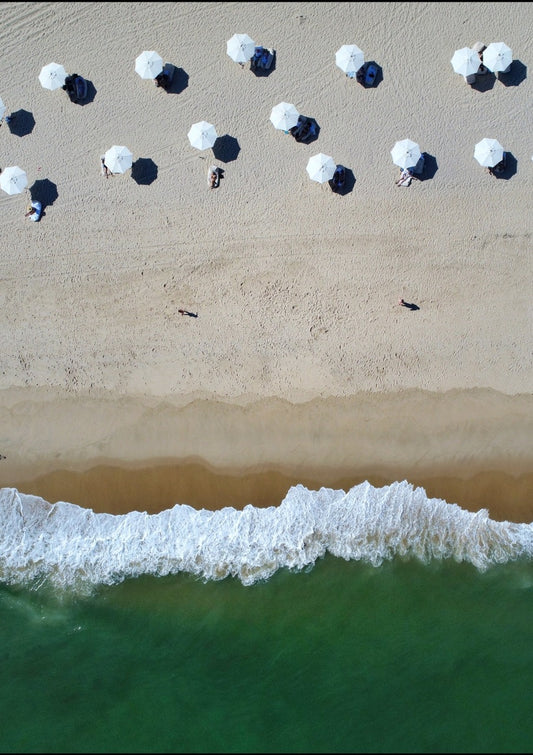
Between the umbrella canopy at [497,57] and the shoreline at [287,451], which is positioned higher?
the umbrella canopy at [497,57]

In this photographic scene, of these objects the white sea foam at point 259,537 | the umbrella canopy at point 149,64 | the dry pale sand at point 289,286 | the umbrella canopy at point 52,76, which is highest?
the umbrella canopy at point 149,64

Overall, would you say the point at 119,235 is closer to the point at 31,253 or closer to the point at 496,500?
the point at 31,253

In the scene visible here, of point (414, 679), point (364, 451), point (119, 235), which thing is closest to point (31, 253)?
point (119, 235)

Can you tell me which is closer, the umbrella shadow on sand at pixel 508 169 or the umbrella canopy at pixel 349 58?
the umbrella canopy at pixel 349 58

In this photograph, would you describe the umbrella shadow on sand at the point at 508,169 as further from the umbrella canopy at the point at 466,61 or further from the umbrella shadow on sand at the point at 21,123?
the umbrella shadow on sand at the point at 21,123

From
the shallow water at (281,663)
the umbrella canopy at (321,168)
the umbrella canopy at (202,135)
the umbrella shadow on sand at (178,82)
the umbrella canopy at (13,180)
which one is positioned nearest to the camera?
the shallow water at (281,663)

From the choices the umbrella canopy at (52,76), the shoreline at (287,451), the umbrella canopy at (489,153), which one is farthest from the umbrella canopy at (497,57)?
the umbrella canopy at (52,76)
